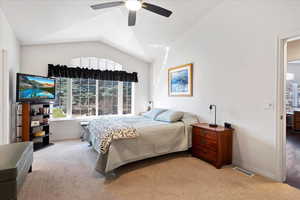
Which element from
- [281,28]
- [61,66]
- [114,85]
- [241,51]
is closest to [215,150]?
[241,51]

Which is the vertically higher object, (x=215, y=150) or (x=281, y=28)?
(x=281, y=28)

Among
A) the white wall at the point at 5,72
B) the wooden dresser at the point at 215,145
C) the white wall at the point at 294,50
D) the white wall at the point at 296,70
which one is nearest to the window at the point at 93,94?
the white wall at the point at 5,72

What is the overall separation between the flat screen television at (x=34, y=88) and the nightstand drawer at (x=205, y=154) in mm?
3699

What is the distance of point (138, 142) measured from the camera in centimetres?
280

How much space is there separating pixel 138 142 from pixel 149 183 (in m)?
0.69

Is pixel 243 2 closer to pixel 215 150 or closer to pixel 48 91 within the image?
pixel 215 150

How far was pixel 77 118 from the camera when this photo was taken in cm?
480

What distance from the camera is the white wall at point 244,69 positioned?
2.41m

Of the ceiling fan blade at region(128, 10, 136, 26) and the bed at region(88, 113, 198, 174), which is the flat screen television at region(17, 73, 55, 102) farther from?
the ceiling fan blade at region(128, 10, 136, 26)

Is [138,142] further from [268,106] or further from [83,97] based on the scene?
[83,97]

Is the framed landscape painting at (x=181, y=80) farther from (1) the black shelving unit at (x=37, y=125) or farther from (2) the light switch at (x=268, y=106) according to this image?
(1) the black shelving unit at (x=37, y=125)

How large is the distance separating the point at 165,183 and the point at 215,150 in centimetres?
109

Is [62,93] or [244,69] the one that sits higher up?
[244,69]

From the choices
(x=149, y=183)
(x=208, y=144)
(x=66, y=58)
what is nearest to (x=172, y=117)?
(x=208, y=144)
